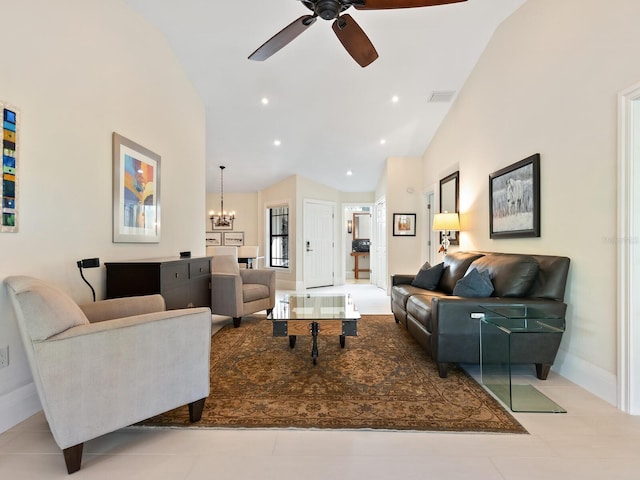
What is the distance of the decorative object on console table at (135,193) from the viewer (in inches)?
105

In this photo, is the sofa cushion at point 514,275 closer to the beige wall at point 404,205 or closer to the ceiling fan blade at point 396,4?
the ceiling fan blade at point 396,4

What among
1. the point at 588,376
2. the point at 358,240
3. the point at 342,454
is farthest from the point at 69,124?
the point at 358,240

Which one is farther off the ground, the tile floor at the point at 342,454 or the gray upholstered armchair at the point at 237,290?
the gray upholstered armchair at the point at 237,290

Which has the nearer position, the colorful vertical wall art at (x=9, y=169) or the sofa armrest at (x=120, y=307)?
the colorful vertical wall art at (x=9, y=169)

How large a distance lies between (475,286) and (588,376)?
90 cm

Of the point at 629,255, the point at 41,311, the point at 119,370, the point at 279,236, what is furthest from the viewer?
the point at 279,236

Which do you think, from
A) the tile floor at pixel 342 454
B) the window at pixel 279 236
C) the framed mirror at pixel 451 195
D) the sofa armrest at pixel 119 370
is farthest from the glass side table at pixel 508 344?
the window at pixel 279 236

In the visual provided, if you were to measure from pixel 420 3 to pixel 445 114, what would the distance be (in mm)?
3212

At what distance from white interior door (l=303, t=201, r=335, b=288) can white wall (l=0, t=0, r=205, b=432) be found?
3958mm

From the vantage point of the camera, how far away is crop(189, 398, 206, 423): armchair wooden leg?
178cm

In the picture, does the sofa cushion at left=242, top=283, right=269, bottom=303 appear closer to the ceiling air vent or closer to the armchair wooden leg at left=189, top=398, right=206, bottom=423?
the armchair wooden leg at left=189, top=398, right=206, bottom=423

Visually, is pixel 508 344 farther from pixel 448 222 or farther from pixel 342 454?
pixel 448 222

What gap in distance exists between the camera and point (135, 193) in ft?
9.64

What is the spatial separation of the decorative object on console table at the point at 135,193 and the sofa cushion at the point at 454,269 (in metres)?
3.13
